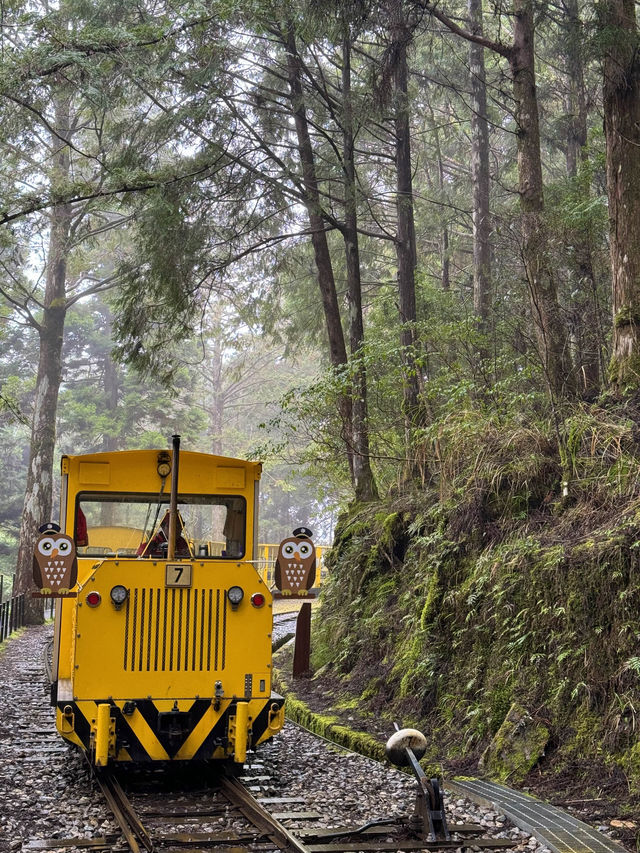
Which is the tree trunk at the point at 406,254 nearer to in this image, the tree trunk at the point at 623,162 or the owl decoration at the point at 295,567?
the tree trunk at the point at 623,162

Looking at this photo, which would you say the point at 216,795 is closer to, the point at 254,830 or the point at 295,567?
the point at 254,830

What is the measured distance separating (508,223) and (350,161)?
4.07m

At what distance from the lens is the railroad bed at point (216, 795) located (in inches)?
227

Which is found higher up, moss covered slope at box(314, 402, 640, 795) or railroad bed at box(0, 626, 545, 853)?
moss covered slope at box(314, 402, 640, 795)

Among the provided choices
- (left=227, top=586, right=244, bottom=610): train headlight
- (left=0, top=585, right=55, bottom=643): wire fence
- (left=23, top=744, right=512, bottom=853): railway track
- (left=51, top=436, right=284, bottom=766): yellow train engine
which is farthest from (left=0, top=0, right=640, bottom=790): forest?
(left=0, top=585, right=55, bottom=643): wire fence

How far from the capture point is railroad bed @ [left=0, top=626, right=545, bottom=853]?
577 centimetres

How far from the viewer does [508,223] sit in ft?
41.9

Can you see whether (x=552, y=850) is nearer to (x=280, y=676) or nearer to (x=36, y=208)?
(x=280, y=676)

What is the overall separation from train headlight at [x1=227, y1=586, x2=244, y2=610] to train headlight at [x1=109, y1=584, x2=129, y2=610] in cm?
87

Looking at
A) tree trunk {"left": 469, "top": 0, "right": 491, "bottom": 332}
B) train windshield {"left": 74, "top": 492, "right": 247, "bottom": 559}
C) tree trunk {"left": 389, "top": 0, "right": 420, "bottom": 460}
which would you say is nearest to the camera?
train windshield {"left": 74, "top": 492, "right": 247, "bottom": 559}

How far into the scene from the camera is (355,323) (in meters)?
16.4

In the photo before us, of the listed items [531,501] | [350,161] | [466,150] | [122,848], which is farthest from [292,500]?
[122,848]

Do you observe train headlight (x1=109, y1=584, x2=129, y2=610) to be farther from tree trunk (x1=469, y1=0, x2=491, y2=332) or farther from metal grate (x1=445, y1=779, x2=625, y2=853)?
tree trunk (x1=469, y1=0, x2=491, y2=332)

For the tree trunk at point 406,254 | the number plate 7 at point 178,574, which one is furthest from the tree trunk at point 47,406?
the number plate 7 at point 178,574
